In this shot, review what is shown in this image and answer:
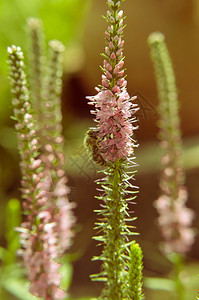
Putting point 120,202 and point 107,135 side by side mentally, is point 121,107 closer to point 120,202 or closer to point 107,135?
point 107,135

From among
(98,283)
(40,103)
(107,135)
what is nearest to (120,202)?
(107,135)

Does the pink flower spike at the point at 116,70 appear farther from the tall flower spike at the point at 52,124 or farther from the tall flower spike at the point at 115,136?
the tall flower spike at the point at 52,124

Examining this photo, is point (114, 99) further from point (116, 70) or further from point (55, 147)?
point (55, 147)

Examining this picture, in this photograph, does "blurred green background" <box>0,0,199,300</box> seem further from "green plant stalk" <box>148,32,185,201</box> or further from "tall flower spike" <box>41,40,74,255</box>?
"tall flower spike" <box>41,40,74,255</box>

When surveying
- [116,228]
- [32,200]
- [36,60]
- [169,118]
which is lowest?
[116,228]

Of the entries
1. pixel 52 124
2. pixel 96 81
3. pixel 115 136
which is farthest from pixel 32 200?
pixel 96 81

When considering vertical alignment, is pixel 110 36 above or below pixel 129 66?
below
